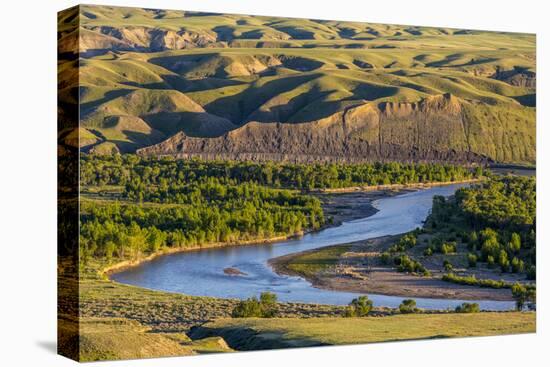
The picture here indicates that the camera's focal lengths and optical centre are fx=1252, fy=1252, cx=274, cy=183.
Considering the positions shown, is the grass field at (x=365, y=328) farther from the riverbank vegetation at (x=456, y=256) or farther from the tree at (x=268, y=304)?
the riverbank vegetation at (x=456, y=256)

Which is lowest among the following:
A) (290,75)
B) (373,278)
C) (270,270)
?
(373,278)

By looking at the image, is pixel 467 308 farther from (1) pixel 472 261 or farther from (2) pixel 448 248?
(2) pixel 448 248

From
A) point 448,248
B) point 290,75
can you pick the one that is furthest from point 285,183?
point 448,248

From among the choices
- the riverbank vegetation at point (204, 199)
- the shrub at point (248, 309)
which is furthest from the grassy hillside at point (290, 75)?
the shrub at point (248, 309)

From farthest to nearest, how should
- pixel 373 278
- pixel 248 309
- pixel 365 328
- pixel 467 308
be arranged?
pixel 467 308 → pixel 373 278 → pixel 365 328 → pixel 248 309

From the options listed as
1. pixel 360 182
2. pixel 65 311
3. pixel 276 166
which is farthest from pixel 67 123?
pixel 360 182

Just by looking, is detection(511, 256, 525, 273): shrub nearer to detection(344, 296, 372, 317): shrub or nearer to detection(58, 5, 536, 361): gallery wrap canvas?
detection(58, 5, 536, 361): gallery wrap canvas
